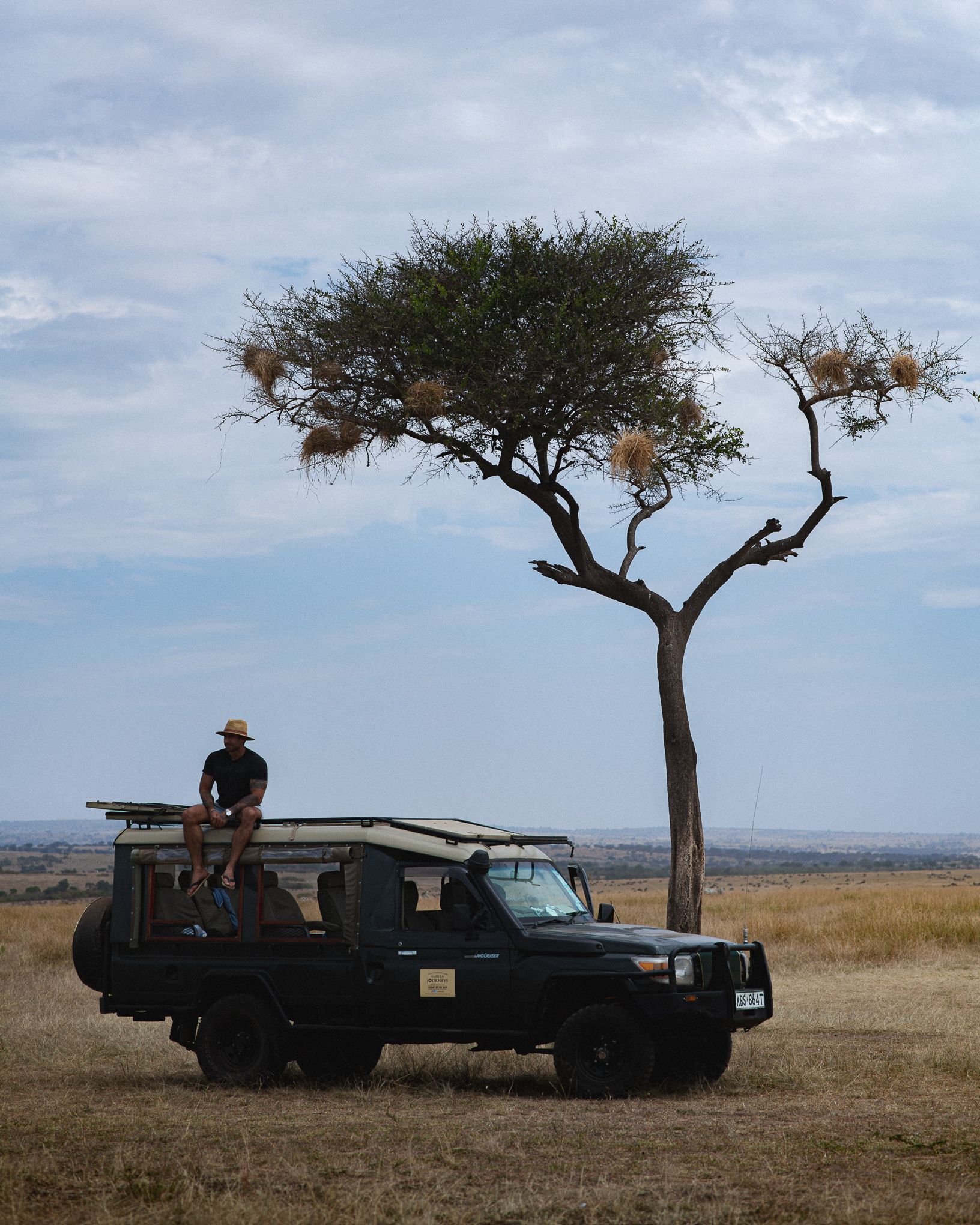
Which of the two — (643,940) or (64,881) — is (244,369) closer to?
(643,940)

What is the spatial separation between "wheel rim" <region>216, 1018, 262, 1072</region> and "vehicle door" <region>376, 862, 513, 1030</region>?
1375mm

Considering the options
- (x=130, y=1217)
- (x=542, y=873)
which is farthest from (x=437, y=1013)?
(x=130, y=1217)

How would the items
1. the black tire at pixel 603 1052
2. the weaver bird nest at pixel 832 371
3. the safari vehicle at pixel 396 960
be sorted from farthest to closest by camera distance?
the weaver bird nest at pixel 832 371, the safari vehicle at pixel 396 960, the black tire at pixel 603 1052

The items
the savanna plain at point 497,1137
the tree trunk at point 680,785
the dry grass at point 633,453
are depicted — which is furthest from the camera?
the tree trunk at point 680,785

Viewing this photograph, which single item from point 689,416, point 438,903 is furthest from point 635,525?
point 438,903

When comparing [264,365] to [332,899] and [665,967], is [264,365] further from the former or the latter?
[665,967]

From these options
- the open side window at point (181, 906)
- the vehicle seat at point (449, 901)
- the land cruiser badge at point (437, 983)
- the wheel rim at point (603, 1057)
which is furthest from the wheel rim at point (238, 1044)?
the wheel rim at point (603, 1057)

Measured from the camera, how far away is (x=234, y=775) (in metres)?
13.7

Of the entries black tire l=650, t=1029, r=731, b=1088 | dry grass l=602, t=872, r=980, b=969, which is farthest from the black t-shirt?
dry grass l=602, t=872, r=980, b=969

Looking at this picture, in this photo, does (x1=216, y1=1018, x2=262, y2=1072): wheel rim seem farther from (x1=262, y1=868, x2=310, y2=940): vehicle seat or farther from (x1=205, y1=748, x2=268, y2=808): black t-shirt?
(x1=205, y1=748, x2=268, y2=808): black t-shirt

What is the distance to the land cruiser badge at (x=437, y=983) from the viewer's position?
12281 millimetres

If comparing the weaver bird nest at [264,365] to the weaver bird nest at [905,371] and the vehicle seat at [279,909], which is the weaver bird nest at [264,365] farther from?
the vehicle seat at [279,909]

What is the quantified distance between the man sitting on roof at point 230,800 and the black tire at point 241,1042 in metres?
1.09

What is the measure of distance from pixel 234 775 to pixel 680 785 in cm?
1087
